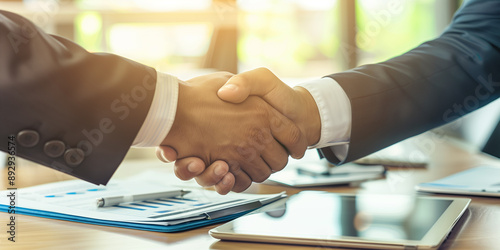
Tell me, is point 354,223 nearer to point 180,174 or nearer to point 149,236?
point 149,236

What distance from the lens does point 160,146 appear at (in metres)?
1.01

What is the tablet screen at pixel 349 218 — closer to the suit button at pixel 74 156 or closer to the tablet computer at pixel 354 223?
the tablet computer at pixel 354 223

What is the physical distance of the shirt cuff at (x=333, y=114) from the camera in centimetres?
113

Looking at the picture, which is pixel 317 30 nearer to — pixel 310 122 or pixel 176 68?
pixel 176 68

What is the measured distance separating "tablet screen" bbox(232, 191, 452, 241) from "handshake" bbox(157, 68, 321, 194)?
0.24 metres

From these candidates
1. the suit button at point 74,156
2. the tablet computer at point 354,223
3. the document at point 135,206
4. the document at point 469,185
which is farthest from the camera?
the document at point 469,185

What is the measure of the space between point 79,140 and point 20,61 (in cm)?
14

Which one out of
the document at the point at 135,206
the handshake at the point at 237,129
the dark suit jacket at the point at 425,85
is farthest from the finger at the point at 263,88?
the document at the point at 135,206

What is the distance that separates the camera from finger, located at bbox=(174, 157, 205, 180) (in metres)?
1.00

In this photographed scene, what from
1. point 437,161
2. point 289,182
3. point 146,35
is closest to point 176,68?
point 146,35

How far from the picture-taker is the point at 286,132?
1.12 m

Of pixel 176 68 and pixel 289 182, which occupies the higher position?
pixel 176 68

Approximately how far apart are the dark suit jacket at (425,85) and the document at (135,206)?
31cm

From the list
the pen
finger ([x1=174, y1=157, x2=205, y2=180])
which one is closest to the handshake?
finger ([x1=174, y1=157, x2=205, y2=180])
